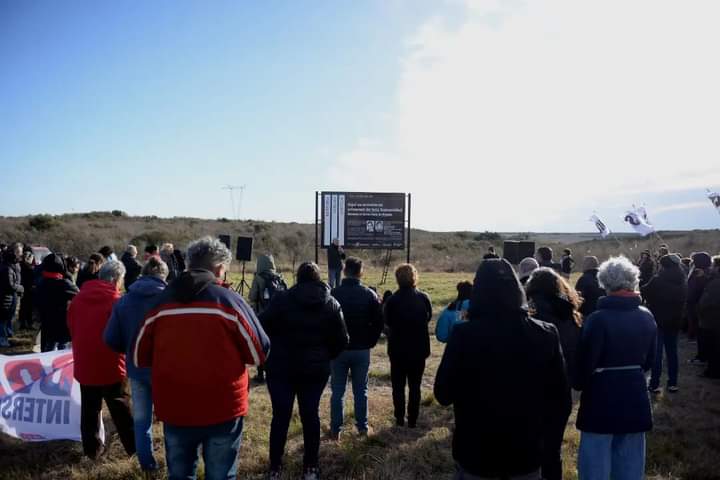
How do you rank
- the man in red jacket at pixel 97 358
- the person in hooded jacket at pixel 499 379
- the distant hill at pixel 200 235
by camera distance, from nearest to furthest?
the person in hooded jacket at pixel 499 379 → the man in red jacket at pixel 97 358 → the distant hill at pixel 200 235

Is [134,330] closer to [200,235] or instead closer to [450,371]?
[450,371]

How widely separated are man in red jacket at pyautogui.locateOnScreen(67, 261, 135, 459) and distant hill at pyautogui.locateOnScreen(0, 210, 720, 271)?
67.3ft

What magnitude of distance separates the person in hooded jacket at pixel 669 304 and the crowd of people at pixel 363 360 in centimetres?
289

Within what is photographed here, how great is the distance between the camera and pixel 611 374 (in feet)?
11.0

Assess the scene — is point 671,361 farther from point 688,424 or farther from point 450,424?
point 450,424

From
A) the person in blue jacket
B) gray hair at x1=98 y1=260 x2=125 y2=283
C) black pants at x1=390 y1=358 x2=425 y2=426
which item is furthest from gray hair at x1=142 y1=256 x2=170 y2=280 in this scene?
black pants at x1=390 y1=358 x2=425 y2=426

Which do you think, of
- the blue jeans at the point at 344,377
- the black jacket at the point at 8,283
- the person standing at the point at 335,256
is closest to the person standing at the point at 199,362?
the blue jeans at the point at 344,377

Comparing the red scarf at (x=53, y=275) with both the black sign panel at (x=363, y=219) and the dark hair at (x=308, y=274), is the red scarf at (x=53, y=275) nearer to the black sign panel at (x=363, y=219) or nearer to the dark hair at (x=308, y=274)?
the dark hair at (x=308, y=274)

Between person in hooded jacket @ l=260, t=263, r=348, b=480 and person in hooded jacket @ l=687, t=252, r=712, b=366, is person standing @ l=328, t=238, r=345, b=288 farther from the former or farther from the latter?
person in hooded jacket @ l=260, t=263, r=348, b=480

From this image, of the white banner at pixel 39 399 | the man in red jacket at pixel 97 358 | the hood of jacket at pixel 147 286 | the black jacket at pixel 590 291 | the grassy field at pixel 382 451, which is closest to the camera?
the hood of jacket at pixel 147 286

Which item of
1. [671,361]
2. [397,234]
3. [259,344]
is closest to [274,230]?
[397,234]

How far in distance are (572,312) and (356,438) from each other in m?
2.49

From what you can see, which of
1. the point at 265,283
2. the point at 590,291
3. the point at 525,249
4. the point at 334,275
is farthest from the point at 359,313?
the point at 525,249

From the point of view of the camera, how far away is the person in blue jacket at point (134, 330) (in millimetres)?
3932
